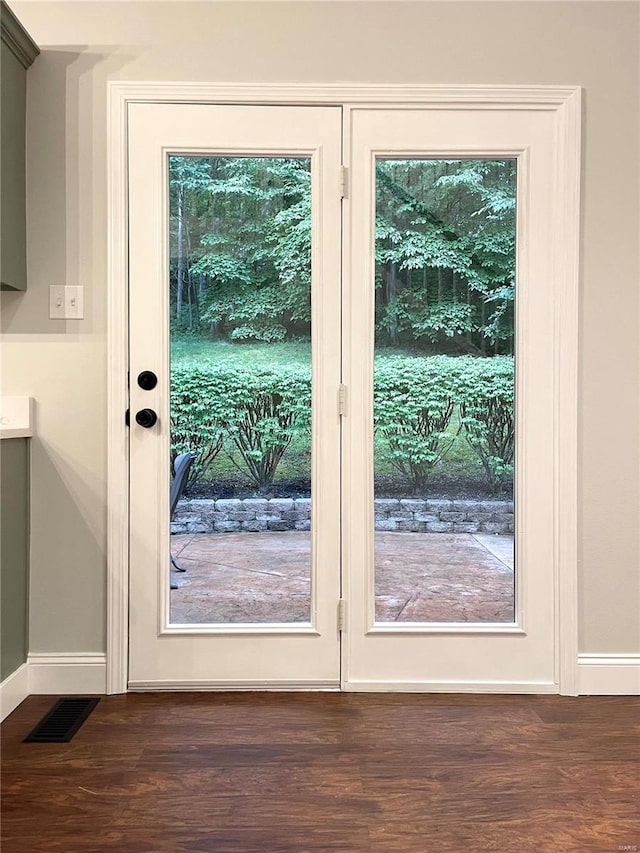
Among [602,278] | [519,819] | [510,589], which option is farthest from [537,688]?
[602,278]

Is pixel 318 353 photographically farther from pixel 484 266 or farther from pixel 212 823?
pixel 212 823

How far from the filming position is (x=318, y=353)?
243cm

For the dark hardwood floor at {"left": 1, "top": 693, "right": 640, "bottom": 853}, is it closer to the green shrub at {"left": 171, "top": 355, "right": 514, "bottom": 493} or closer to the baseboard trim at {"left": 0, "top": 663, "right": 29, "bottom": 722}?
the baseboard trim at {"left": 0, "top": 663, "right": 29, "bottom": 722}

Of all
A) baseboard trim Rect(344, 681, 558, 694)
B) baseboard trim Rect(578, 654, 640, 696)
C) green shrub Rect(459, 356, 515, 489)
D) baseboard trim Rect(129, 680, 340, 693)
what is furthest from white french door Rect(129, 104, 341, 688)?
baseboard trim Rect(578, 654, 640, 696)

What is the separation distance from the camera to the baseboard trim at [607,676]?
2.43m

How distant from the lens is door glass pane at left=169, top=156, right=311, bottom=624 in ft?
7.96

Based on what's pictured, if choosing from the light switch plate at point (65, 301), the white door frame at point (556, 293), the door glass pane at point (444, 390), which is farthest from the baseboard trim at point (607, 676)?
the light switch plate at point (65, 301)

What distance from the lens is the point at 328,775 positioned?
1.83 m

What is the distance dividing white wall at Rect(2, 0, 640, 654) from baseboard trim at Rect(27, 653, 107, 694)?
1.6 inches

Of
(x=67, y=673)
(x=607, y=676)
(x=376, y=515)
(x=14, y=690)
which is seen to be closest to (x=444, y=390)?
(x=376, y=515)

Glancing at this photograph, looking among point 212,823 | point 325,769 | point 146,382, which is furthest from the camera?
point 146,382

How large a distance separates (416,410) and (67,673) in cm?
150

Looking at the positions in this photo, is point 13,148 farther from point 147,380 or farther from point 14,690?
point 14,690

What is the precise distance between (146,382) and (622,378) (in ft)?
5.38
